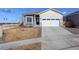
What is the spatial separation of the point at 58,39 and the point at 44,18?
44cm

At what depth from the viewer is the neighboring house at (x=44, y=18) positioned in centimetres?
528

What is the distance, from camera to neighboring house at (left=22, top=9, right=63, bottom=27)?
5.28 metres

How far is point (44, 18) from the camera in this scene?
5305mm

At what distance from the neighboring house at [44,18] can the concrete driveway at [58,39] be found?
0.35 feet

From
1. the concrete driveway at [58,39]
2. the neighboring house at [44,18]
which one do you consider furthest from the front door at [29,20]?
the concrete driveway at [58,39]

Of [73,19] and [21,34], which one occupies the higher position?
[73,19]

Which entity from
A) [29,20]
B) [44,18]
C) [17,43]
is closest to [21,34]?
[17,43]

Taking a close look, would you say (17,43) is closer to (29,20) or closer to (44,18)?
(29,20)

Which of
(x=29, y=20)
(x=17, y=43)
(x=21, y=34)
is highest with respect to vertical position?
(x=29, y=20)

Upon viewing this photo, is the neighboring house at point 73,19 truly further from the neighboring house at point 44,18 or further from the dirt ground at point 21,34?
the dirt ground at point 21,34

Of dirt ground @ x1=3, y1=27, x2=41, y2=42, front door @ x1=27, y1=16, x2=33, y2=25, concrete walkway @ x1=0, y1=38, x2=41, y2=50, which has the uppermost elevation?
front door @ x1=27, y1=16, x2=33, y2=25

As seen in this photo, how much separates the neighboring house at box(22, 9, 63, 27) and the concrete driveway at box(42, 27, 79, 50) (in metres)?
0.11

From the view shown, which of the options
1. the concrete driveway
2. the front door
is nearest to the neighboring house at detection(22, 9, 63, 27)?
the front door

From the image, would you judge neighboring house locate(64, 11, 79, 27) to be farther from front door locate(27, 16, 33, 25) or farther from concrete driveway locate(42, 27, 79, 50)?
front door locate(27, 16, 33, 25)
